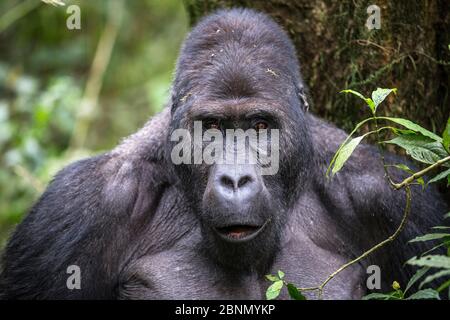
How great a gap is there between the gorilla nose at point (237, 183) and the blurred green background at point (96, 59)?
208 inches

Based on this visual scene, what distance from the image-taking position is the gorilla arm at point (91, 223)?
4.97 metres

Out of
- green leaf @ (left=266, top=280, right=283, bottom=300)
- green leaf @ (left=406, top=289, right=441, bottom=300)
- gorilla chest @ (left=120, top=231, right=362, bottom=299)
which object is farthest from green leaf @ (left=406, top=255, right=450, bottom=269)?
gorilla chest @ (left=120, top=231, right=362, bottom=299)

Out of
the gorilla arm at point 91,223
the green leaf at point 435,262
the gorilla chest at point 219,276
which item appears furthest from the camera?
the gorilla arm at point 91,223

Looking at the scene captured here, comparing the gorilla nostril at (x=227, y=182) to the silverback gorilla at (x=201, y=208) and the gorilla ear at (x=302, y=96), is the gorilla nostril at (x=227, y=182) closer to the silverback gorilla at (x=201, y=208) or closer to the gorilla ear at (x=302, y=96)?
the silverback gorilla at (x=201, y=208)

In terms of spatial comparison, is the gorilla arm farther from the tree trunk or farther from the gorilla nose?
the tree trunk

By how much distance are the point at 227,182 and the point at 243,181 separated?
0.27ft

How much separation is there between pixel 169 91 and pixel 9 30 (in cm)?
654

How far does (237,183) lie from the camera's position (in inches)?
166

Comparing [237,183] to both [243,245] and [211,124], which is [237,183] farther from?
[211,124]

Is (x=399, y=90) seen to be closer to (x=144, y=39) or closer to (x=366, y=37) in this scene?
(x=366, y=37)

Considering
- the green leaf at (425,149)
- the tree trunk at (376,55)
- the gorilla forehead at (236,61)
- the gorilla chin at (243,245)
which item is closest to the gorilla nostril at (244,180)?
the gorilla chin at (243,245)

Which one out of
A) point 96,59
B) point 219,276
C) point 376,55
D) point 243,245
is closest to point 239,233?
point 243,245

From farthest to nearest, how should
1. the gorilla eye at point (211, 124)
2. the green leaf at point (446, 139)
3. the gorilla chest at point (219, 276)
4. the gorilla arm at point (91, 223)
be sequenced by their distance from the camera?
the gorilla arm at point (91, 223) → the gorilla chest at point (219, 276) → the gorilla eye at point (211, 124) → the green leaf at point (446, 139)

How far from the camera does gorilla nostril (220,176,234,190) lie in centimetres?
423
